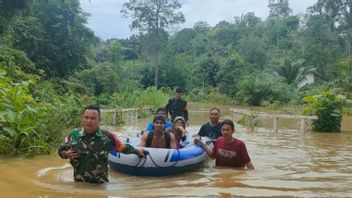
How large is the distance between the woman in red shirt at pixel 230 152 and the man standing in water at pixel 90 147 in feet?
8.00

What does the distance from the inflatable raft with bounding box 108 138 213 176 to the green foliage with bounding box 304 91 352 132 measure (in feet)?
34.7

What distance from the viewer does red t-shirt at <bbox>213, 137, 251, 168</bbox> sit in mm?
8047

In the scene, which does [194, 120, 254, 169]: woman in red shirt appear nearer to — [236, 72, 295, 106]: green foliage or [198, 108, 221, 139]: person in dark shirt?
[198, 108, 221, 139]: person in dark shirt

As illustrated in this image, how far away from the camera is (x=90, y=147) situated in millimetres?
5855

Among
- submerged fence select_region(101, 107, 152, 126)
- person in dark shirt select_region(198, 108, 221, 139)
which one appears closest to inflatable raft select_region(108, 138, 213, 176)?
Result: person in dark shirt select_region(198, 108, 221, 139)

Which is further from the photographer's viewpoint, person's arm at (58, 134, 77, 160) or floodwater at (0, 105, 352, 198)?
floodwater at (0, 105, 352, 198)

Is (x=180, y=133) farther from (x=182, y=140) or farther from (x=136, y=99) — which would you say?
(x=136, y=99)

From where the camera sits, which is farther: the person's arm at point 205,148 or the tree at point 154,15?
the tree at point 154,15

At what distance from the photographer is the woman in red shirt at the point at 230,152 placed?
26.2ft

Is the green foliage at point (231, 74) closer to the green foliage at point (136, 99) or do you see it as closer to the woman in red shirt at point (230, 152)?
the green foliage at point (136, 99)

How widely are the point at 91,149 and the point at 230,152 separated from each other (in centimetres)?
304

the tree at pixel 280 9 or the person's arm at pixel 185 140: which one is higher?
the tree at pixel 280 9

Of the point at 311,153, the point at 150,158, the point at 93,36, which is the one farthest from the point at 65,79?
the point at 150,158

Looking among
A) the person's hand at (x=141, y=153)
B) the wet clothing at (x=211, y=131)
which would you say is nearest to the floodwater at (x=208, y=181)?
the person's hand at (x=141, y=153)
